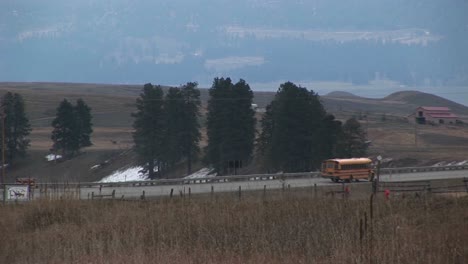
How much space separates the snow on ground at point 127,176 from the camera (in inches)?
2106

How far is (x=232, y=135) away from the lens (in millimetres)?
55469

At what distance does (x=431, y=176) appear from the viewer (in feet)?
160

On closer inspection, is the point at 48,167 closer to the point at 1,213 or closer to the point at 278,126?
the point at 278,126

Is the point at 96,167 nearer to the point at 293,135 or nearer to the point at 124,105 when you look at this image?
the point at 293,135

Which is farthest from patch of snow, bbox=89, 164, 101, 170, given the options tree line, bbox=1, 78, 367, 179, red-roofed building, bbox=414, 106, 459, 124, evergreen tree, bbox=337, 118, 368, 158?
red-roofed building, bbox=414, 106, 459, 124

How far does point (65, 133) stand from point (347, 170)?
23145mm

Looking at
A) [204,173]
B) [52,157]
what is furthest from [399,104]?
[52,157]

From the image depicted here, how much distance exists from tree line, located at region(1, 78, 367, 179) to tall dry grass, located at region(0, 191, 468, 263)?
37625mm

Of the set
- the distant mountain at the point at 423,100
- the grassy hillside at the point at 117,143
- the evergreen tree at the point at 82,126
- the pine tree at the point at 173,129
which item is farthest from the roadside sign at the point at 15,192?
the distant mountain at the point at 423,100

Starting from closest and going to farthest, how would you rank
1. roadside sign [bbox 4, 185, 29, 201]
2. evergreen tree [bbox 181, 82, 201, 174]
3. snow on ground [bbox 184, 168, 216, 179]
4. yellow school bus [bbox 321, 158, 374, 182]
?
1. roadside sign [bbox 4, 185, 29, 201]
2. yellow school bus [bbox 321, 158, 374, 182]
3. snow on ground [bbox 184, 168, 216, 179]
4. evergreen tree [bbox 181, 82, 201, 174]

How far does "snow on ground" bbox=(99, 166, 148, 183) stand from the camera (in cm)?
5350

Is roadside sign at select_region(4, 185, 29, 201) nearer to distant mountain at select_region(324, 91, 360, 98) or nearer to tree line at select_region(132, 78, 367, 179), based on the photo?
tree line at select_region(132, 78, 367, 179)

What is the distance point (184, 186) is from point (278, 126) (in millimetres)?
11119

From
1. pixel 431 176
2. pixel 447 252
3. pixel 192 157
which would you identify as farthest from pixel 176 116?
pixel 447 252
